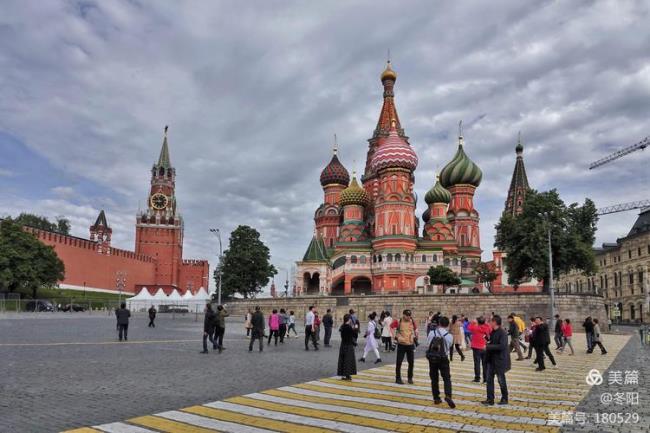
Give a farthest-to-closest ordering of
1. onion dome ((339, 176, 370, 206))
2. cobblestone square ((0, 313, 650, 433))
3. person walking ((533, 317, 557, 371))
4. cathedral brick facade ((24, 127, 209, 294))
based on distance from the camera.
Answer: cathedral brick facade ((24, 127, 209, 294)), onion dome ((339, 176, 370, 206)), person walking ((533, 317, 557, 371)), cobblestone square ((0, 313, 650, 433))

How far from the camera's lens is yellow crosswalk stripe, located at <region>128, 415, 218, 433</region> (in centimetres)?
694

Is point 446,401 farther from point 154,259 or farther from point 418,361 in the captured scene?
point 154,259

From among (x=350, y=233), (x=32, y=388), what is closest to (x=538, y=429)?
(x=32, y=388)

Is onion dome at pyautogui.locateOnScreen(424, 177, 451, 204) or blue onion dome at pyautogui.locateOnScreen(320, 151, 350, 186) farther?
blue onion dome at pyautogui.locateOnScreen(320, 151, 350, 186)

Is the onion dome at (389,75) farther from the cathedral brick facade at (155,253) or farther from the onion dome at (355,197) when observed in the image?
the cathedral brick facade at (155,253)

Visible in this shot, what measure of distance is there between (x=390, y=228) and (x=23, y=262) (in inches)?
1548

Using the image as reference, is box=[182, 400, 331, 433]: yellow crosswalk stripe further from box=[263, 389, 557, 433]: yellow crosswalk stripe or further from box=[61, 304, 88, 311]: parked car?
box=[61, 304, 88, 311]: parked car

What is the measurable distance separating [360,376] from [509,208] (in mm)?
77121

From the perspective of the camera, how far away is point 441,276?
172 feet

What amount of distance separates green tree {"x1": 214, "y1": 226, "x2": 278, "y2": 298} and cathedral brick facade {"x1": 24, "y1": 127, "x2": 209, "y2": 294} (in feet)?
89.8

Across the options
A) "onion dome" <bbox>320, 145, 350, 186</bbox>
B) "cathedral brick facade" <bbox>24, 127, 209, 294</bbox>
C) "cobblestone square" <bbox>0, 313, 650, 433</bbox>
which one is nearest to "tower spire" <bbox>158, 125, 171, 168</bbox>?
"cathedral brick facade" <bbox>24, 127, 209, 294</bbox>

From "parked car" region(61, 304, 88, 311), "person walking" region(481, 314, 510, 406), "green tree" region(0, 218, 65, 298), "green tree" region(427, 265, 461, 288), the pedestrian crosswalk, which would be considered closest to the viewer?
the pedestrian crosswalk

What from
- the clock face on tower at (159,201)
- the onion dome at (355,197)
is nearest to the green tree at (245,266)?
→ the onion dome at (355,197)

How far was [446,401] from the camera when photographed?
8969 millimetres
